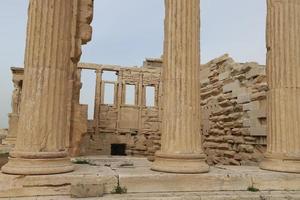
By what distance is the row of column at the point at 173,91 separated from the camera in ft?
20.6

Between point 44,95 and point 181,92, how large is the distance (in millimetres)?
2955

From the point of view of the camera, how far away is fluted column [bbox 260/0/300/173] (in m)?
7.96

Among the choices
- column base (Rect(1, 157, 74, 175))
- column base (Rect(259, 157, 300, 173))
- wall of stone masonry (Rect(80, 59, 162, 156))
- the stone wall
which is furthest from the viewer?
wall of stone masonry (Rect(80, 59, 162, 156))

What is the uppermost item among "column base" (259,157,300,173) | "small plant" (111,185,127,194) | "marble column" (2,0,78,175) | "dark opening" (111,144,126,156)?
"marble column" (2,0,78,175)

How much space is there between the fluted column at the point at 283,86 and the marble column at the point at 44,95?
5.02m

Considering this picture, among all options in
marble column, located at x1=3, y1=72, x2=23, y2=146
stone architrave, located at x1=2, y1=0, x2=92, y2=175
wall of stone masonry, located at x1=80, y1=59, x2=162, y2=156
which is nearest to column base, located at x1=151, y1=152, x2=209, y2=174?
stone architrave, located at x1=2, y1=0, x2=92, y2=175

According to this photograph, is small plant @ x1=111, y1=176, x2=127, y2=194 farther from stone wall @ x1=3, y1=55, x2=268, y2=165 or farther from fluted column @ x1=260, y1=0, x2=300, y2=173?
fluted column @ x1=260, y1=0, x2=300, y2=173

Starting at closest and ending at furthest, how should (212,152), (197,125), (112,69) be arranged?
1. (197,125)
2. (212,152)
3. (112,69)

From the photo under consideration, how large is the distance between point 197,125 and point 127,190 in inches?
88.9

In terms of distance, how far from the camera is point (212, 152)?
49.0 ft

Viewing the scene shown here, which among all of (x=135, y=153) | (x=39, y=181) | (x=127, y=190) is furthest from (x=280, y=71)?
(x=135, y=153)

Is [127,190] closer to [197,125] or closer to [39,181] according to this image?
[39,181]

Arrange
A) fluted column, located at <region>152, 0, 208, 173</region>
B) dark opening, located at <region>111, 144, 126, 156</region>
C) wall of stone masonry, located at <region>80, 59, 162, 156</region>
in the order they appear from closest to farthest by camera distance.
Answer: fluted column, located at <region>152, 0, 208, 173</region>, wall of stone masonry, located at <region>80, 59, 162, 156</region>, dark opening, located at <region>111, 144, 126, 156</region>

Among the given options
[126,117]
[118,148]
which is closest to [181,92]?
[118,148]
